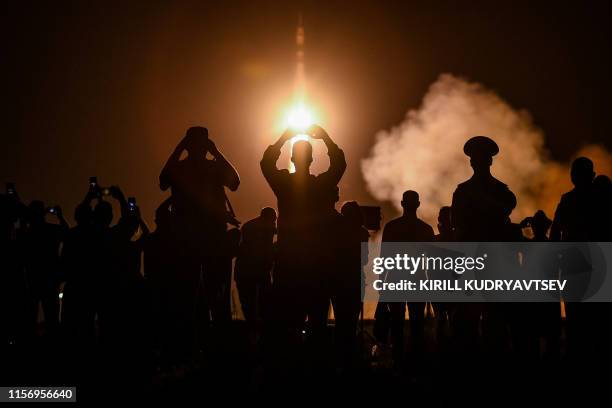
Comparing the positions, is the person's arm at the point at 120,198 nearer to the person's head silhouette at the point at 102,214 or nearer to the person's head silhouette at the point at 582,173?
the person's head silhouette at the point at 102,214

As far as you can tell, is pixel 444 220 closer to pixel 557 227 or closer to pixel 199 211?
pixel 557 227

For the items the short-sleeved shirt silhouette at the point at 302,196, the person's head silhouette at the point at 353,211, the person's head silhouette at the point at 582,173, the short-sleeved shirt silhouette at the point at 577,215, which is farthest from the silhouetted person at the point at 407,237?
the short-sleeved shirt silhouette at the point at 302,196

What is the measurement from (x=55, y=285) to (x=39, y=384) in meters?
3.22

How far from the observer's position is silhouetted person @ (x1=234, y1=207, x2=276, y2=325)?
1073 centimetres

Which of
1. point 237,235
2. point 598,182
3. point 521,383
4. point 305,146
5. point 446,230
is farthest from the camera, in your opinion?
point 446,230

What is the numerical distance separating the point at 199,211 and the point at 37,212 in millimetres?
3029

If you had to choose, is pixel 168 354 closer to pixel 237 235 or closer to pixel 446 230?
pixel 237 235

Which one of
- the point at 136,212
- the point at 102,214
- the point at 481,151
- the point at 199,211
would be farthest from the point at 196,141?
the point at 481,151

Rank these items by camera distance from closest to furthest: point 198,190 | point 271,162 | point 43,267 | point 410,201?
point 271,162 → point 198,190 → point 43,267 → point 410,201

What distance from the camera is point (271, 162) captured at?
298 inches

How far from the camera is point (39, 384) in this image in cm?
701

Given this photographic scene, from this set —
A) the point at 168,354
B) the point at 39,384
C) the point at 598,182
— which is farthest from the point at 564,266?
the point at 39,384

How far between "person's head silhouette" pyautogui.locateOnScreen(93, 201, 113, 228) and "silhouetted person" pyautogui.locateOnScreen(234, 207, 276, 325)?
3004 mm

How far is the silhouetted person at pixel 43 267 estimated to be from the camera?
991cm
